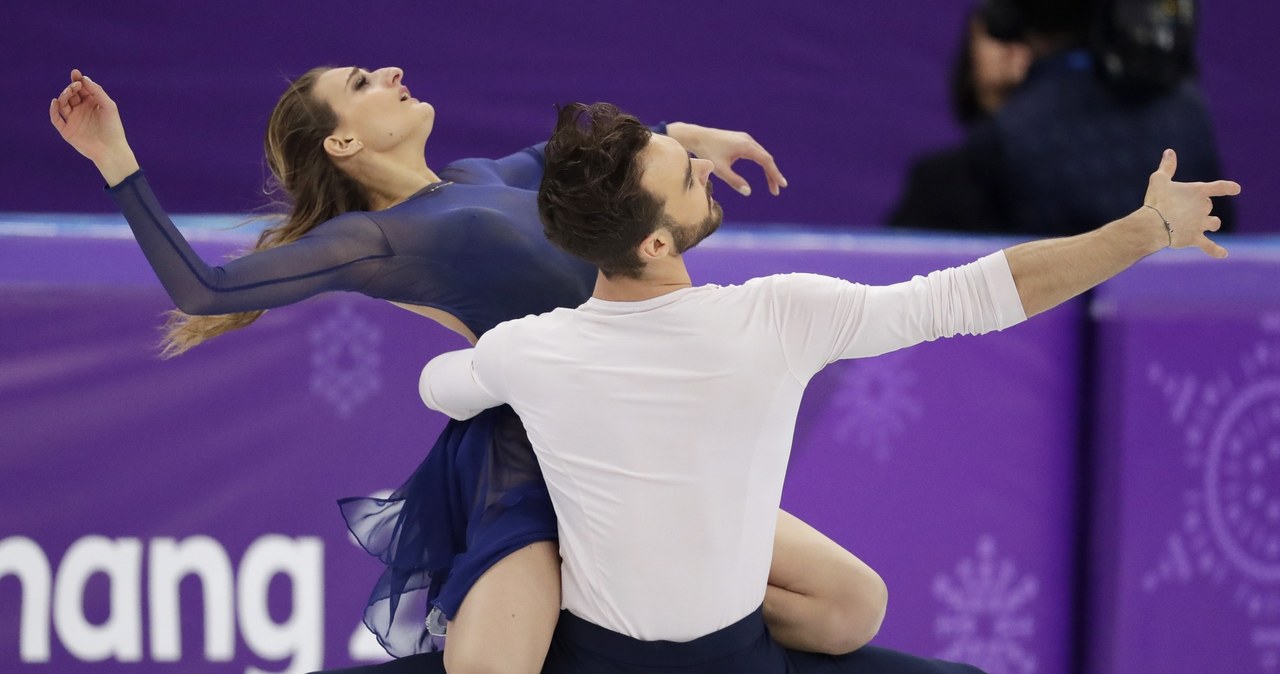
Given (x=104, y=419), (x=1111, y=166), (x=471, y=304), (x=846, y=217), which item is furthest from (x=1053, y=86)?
(x=104, y=419)

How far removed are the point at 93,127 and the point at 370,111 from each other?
57cm

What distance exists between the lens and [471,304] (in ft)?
8.75

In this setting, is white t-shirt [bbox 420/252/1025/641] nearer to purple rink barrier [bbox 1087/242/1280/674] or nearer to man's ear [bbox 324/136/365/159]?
man's ear [bbox 324/136/365/159]

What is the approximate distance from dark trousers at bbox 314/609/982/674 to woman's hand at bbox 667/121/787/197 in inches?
33.3

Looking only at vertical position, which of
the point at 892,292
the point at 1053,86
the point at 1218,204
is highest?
the point at 1053,86

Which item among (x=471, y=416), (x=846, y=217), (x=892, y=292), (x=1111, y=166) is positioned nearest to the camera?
(x=892, y=292)

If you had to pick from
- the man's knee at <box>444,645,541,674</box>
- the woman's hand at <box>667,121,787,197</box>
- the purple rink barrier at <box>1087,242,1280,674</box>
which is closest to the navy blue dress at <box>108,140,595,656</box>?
the man's knee at <box>444,645,541,674</box>

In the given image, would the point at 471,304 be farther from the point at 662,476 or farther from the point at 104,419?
the point at 104,419

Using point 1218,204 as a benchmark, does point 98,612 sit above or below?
below

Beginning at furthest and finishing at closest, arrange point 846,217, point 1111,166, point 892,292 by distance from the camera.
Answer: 1. point 846,217
2. point 1111,166
3. point 892,292

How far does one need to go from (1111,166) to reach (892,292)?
8.24 ft

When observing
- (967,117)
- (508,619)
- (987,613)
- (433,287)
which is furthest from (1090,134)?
(508,619)

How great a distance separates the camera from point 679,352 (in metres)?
2.23

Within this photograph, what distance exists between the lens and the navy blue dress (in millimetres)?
2408
